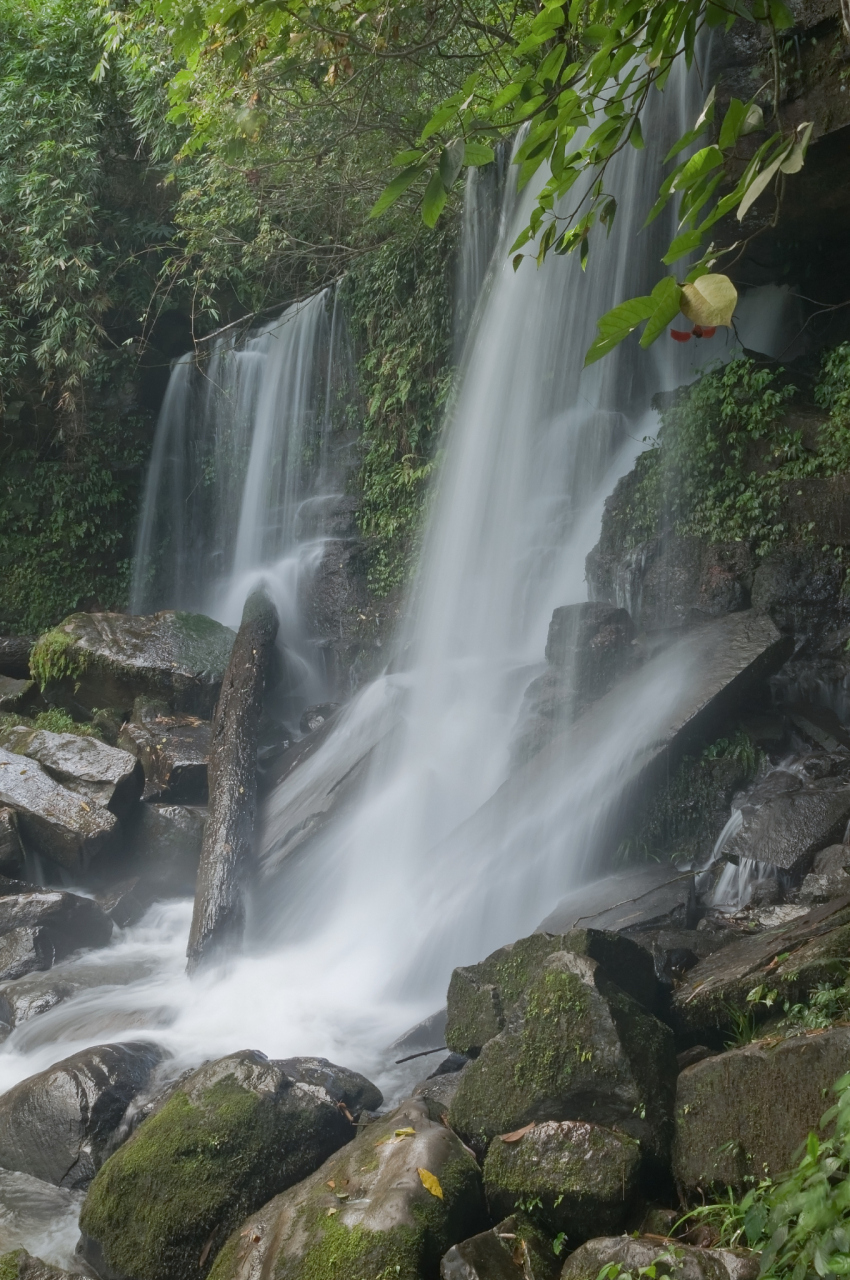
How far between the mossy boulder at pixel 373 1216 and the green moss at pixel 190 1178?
0.64 feet

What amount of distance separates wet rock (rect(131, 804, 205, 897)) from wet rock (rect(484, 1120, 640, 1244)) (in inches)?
203

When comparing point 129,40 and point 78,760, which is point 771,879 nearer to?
point 78,760

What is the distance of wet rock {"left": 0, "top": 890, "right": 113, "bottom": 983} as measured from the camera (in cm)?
659

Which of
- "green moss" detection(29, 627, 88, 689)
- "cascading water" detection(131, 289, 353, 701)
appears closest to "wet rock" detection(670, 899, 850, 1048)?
"green moss" detection(29, 627, 88, 689)

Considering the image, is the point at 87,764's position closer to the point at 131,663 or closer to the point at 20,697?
the point at 131,663

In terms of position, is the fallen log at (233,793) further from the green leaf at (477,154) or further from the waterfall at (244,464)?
the green leaf at (477,154)

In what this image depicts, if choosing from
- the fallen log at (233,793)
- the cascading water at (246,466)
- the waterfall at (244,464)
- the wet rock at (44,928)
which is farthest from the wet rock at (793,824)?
the waterfall at (244,464)

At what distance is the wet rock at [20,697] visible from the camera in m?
9.92

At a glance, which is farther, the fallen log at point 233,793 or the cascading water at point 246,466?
the cascading water at point 246,466

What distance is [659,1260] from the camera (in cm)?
249

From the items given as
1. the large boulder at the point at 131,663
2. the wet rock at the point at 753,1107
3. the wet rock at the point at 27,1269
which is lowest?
the wet rock at the point at 753,1107

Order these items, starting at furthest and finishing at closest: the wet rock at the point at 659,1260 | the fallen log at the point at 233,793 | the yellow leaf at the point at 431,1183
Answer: the fallen log at the point at 233,793, the yellow leaf at the point at 431,1183, the wet rock at the point at 659,1260

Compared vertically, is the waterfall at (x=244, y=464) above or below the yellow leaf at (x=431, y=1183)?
above

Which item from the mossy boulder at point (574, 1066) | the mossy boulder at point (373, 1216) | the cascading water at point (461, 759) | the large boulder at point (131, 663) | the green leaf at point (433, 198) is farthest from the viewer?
the large boulder at point (131, 663)
